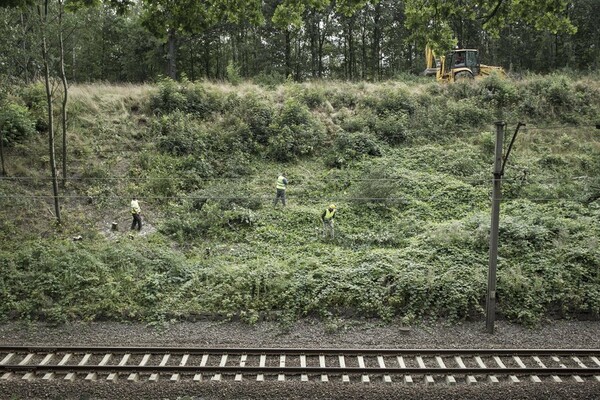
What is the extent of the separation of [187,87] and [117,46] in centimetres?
2123

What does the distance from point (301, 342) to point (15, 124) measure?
16.4 m

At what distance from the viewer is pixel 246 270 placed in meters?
14.8

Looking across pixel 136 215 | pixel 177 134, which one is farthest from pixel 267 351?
pixel 177 134

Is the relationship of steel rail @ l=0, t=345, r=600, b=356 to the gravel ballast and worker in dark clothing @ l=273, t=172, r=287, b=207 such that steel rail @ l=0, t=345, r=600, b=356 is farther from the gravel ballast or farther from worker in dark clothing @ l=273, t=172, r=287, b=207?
worker in dark clothing @ l=273, t=172, r=287, b=207

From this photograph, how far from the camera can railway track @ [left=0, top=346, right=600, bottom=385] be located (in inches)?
397

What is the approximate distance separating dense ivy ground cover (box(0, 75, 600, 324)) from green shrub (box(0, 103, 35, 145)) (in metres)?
0.11

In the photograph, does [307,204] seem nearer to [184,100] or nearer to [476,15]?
[184,100]

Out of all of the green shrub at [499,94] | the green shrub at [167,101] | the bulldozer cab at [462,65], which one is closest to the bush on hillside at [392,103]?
the green shrub at [499,94]

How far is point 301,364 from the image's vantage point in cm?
1052

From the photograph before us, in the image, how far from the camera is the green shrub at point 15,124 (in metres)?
20.6

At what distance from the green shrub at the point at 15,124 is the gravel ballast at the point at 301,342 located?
11.1 metres

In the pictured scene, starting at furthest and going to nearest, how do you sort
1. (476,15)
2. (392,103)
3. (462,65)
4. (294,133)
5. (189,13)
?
(462,65), (392,103), (294,133), (476,15), (189,13)

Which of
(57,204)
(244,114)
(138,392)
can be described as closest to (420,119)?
(244,114)

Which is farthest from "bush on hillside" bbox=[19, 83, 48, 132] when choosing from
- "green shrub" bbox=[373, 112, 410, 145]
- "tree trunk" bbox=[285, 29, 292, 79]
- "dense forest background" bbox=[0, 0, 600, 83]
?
"tree trunk" bbox=[285, 29, 292, 79]
